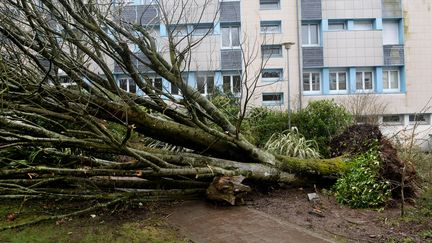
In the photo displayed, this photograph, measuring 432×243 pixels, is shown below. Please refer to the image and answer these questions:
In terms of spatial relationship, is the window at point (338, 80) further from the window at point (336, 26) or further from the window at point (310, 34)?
the window at point (336, 26)

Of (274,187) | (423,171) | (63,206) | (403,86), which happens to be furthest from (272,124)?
(403,86)

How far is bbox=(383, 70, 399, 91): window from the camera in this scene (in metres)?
29.2

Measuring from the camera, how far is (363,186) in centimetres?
700

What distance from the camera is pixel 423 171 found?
905cm

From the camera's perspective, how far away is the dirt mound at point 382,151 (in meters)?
7.06

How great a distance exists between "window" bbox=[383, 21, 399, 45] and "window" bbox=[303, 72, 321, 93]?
5097 millimetres

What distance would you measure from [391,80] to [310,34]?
6262 millimetres

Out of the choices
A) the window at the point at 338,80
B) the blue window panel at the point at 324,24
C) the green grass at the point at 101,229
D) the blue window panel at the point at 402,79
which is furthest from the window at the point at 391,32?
the green grass at the point at 101,229

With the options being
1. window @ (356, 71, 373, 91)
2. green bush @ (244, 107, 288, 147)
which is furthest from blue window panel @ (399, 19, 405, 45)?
green bush @ (244, 107, 288, 147)

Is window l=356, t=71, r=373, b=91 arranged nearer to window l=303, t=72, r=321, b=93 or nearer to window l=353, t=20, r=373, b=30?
window l=303, t=72, r=321, b=93

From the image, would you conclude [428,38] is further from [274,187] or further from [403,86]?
[274,187]

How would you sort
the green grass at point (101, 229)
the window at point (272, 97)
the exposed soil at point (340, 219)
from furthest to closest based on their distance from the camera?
the window at point (272, 97)
the green grass at point (101, 229)
the exposed soil at point (340, 219)

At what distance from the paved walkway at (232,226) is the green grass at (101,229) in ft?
0.84

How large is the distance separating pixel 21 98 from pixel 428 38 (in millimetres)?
29200
